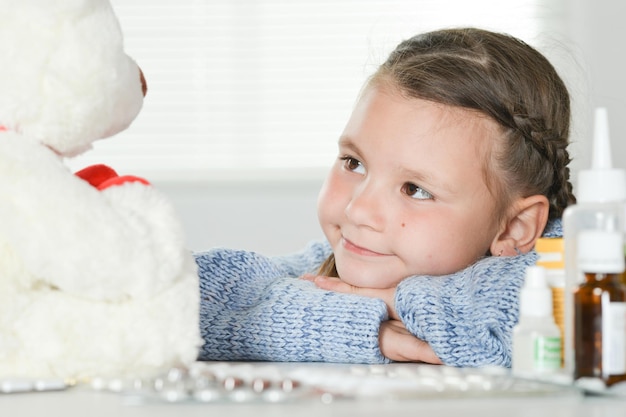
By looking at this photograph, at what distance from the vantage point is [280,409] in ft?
1.74

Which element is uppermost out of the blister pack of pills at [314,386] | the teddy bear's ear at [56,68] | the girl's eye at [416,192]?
Answer: the teddy bear's ear at [56,68]

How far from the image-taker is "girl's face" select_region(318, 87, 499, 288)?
3.74 ft

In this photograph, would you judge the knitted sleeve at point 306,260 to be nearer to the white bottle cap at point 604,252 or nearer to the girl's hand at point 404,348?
the girl's hand at point 404,348

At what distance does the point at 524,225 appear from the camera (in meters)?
1.25

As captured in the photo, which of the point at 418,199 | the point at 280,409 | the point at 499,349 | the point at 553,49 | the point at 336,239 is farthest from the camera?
the point at 553,49

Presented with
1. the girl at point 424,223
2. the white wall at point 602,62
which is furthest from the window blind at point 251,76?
the girl at point 424,223

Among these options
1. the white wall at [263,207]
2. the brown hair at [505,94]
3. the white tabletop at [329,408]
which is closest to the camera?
the white tabletop at [329,408]

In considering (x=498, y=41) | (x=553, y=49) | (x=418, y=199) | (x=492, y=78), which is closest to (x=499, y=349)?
(x=418, y=199)

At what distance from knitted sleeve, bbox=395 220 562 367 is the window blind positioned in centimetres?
152

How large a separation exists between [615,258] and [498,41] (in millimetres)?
745

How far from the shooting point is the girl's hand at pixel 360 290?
109 cm

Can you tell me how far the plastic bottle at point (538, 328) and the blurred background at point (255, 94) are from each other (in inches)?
71.1

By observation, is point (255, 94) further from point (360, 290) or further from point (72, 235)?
point (72, 235)

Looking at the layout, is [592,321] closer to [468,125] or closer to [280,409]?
[280,409]
